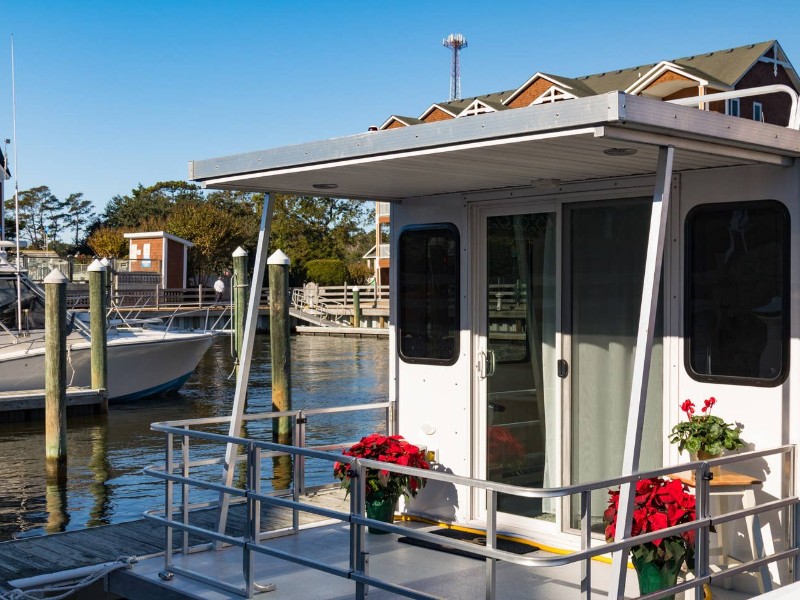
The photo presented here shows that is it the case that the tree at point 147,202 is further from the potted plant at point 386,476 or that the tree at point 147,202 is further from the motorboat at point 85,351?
the potted plant at point 386,476

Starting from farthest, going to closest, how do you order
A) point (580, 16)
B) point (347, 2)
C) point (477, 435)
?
point (347, 2)
point (580, 16)
point (477, 435)

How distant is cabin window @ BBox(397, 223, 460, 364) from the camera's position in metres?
6.50

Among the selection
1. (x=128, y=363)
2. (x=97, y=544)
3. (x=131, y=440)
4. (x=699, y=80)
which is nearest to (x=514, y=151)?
(x=97, y=544)

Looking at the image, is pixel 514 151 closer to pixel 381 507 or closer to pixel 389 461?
pixel 389 461

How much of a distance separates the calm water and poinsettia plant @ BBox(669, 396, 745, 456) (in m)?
7.80

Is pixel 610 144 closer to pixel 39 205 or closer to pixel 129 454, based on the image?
pixel 129 454

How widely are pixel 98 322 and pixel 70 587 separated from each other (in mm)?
12548

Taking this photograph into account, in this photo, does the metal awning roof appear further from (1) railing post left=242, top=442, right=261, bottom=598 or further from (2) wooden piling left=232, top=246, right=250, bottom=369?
(2) wooden piling left=232, top=246, right=250, bottom=369

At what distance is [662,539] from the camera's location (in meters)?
4.51

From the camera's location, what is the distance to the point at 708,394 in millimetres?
5262

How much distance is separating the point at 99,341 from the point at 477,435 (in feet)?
42.9

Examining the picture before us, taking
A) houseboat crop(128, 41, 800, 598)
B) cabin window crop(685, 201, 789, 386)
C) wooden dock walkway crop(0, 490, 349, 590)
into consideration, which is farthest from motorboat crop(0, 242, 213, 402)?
cabin window crop(685, 201, 789, 386)

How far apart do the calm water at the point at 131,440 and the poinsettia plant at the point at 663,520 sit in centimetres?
798

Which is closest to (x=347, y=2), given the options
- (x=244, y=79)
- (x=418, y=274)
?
(x=244, y=79)
